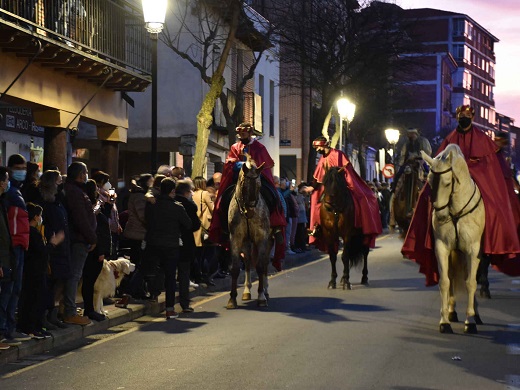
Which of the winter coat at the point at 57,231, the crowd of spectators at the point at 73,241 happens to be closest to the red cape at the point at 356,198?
the crowd of spectators at the point at 73,241

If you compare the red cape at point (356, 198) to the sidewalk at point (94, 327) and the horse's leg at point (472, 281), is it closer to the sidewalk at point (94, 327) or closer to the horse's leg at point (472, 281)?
the sidewalk at point (94, 327)

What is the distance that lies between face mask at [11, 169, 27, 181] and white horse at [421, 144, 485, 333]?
456cm

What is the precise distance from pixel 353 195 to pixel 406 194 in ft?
17.4

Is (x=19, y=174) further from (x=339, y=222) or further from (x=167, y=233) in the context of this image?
(x=339, y=222)

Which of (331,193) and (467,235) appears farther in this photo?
(331,193)

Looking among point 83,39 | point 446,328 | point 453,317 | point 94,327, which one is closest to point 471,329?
point 446,328

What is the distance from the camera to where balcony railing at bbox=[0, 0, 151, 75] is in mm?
19405

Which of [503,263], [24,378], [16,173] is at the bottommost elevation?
[24,378]

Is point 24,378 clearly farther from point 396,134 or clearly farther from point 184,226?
point 396,134

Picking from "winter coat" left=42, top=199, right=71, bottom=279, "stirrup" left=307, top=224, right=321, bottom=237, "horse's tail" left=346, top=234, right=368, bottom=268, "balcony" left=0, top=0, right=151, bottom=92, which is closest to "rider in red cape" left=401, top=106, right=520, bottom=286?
"winter coat" left=42, top=199, right=71, bottom=279

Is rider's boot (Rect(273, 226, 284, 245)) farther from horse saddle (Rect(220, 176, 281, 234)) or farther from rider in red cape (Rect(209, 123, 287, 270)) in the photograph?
horse saddle (Rect(220, 176, 281, 234))

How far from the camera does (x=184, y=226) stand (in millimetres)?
16344

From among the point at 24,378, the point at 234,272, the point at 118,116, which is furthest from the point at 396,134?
the point at 24,378

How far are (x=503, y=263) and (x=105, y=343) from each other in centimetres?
500
